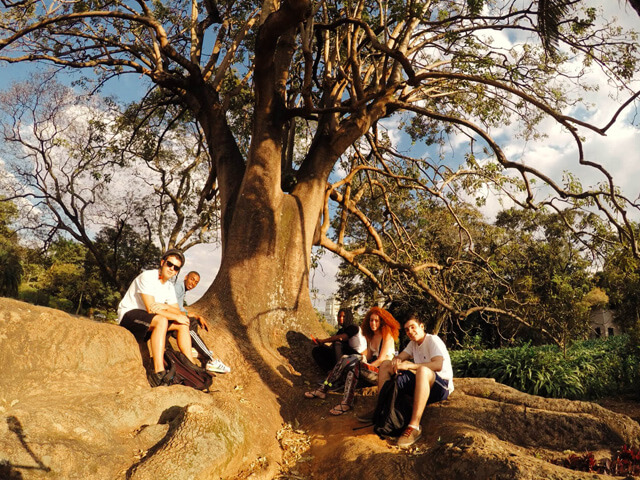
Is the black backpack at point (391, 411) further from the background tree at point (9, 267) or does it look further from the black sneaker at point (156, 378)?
the background tree at point (9, 267)

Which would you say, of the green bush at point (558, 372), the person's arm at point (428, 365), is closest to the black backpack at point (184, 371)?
the person's arm at point (428, 365)

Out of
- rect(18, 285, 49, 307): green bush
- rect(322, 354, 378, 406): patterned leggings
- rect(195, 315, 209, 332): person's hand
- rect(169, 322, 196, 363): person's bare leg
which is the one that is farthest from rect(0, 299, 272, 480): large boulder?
rect(18, 285, 49, 307): green bush

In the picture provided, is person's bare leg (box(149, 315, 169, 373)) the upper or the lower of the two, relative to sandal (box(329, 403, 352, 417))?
upper

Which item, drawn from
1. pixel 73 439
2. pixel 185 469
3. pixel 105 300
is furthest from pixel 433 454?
pixel 105 300

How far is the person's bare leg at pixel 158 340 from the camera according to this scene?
198 inches

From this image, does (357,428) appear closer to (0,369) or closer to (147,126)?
(0,369)

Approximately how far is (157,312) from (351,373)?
95.1 inches

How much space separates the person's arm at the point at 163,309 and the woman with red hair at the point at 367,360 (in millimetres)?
1913

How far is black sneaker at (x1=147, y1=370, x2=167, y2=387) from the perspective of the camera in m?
5.00

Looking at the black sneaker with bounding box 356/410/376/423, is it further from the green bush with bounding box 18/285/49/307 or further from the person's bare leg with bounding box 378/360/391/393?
the green bush with bounding box 18/285/49/307

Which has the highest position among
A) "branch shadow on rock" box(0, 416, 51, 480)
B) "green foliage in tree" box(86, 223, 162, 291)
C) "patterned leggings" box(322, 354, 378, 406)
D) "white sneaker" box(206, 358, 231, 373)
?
"green foliage in tree" box(86, 223, 162, 291)

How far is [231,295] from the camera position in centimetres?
705

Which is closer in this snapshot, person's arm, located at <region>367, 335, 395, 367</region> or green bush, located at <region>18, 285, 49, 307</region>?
person's arm, located at <region>367, 335, 395, 367</region>

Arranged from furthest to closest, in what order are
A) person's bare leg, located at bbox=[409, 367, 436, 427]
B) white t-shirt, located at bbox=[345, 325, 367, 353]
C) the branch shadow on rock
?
white t-shirt, located at bbox=[345, 325, 367, 353]
person's bare leg, located at bbox=[409, 367, 436, 427]
the branch shadow on rock
